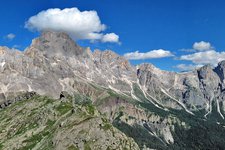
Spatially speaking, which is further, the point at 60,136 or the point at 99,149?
the point at 60,136

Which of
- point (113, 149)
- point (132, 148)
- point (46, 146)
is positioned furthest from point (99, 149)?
point (46, 146)

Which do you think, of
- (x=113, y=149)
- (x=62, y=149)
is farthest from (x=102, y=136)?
(x=62, y=149)

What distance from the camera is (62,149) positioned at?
182 meters

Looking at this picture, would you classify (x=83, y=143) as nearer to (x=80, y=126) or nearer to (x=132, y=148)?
(x=80, y=126)

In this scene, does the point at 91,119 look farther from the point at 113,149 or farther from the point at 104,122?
the point at 113,149

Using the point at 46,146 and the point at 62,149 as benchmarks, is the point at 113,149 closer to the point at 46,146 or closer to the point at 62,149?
the point at 62,149

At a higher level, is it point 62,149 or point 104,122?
point 104,122

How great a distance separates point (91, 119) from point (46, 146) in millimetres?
26384

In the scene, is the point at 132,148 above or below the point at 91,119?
below

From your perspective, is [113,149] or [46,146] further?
[46,146]

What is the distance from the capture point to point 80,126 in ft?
627

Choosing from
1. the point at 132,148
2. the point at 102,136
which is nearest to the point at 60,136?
the point at 102,136

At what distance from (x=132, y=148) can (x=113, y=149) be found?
37.3ft

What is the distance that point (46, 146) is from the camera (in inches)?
7603
